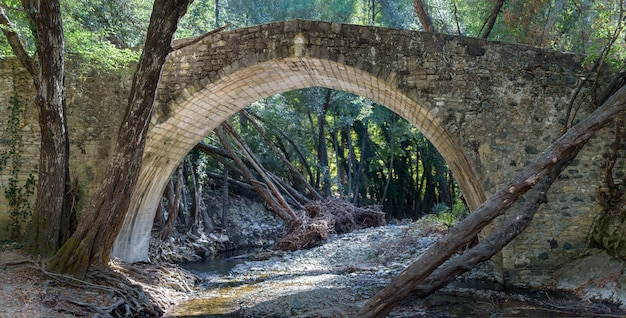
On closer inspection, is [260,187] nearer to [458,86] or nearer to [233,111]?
[233,111]

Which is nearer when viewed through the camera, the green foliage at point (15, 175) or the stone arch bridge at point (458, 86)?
the stone arch bridge at point (458, 86)

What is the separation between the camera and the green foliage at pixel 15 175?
836cm

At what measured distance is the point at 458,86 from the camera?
23.9 ft

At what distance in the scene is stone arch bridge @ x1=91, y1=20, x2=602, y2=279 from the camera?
702 centimetres

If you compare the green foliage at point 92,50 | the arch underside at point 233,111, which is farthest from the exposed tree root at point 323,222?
the green foliage at point 92,50

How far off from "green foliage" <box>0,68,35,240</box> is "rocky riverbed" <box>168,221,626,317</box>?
3.19 m

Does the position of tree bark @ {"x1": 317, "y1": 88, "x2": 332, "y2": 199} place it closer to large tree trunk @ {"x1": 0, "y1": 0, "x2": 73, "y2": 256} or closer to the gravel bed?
the gravel bed

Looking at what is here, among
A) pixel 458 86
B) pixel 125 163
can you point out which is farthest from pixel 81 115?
pixel 458 86

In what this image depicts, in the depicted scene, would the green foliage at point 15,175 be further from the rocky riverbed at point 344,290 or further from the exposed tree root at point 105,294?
the rocky riverbed at point 344,290

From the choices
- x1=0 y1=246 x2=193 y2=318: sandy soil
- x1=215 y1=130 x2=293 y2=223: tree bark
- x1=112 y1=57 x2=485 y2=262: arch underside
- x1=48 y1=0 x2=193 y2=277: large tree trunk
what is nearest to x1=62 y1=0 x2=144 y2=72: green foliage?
x1=112 y1=57 x2=485 y2=262: arch underside

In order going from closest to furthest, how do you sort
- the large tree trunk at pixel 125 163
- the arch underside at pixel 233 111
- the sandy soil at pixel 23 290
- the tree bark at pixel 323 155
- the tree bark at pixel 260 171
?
1. the sandy soil at pixel 23 290
2. the large tree trunk at pixel 125 163
3. the arch underside at pixel 233 111
4. the tree bark at pixel 260 171
5. the tree bark at pixel 323 155

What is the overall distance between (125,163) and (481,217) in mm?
4329

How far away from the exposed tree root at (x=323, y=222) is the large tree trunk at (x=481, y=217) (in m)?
7.05

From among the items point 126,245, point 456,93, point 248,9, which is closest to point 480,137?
point 456,93
